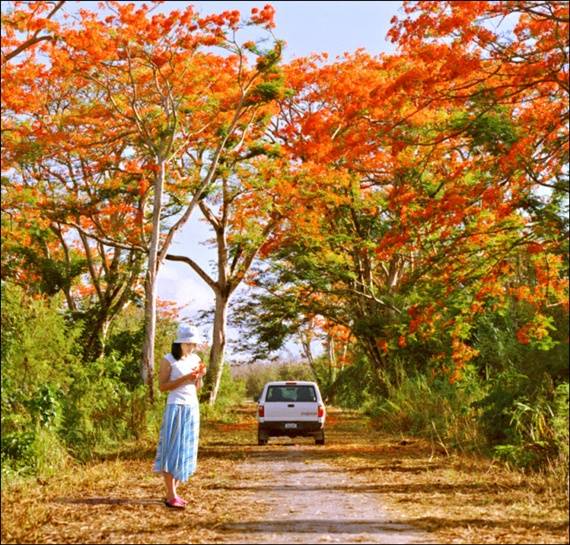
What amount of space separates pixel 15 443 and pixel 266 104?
14559 mm

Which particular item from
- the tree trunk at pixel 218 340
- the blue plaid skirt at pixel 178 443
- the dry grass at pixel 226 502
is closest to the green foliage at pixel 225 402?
the tree trunk at pixel 218 340

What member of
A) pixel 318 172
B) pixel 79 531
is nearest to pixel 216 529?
pixel 79 531

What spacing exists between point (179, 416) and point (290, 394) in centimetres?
1204

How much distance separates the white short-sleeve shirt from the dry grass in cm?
118

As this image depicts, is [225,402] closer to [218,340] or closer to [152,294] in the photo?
[218,340]

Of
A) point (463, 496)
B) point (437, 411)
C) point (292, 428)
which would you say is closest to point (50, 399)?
point (463, 496)

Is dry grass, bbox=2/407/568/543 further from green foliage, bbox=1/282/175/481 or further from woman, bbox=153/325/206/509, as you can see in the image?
green foliage, bbox=1/282/175/481

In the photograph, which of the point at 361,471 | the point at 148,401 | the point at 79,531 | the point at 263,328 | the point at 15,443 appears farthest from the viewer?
the point at 263,328

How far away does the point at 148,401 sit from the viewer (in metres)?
20.2

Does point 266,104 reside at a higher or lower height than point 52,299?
higher

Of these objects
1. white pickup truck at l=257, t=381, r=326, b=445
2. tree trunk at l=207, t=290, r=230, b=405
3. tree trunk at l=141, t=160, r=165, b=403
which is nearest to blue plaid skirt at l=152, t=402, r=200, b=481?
white pickup truck at l=257, t=381, r=326, b=445

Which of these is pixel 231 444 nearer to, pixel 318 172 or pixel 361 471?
pixel 361 471

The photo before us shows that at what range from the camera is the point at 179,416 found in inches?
383

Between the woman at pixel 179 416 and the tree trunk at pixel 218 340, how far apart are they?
20538mm
